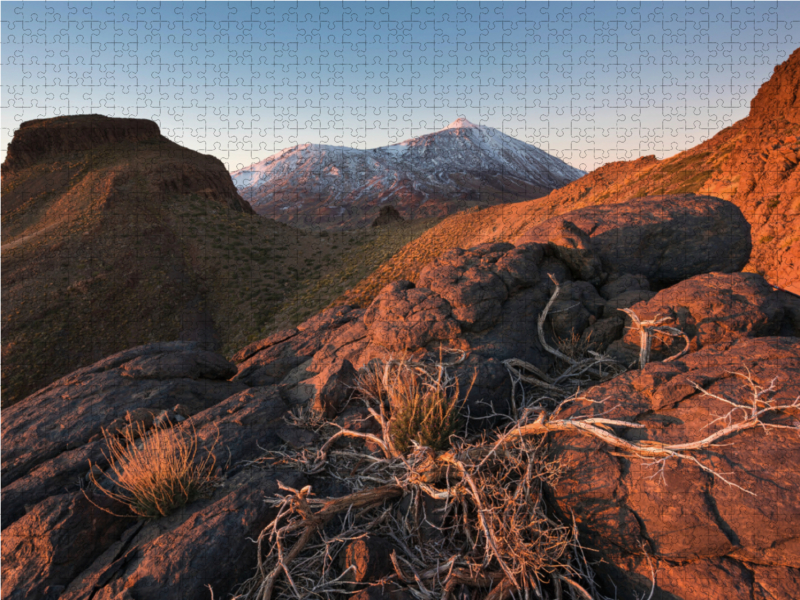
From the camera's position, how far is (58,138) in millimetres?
34625

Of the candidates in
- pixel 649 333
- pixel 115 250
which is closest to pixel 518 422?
pixel 649 333

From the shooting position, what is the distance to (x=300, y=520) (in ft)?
10.9

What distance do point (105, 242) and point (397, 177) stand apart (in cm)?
7968

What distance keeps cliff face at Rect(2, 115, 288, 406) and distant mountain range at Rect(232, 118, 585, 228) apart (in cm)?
3603

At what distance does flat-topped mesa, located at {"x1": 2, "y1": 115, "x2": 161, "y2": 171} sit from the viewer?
3425 cm

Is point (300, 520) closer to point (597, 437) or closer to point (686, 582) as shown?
point (597, 437)

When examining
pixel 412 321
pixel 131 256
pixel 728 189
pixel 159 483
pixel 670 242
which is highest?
pixel 728 189

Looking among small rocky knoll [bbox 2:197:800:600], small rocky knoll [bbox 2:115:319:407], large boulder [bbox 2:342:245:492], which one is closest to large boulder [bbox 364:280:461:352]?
small rocky knoll [bbox 2:197:800:600]

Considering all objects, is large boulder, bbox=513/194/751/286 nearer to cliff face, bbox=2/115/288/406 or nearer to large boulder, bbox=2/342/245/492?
large boulder, bbox=2/342/245/492

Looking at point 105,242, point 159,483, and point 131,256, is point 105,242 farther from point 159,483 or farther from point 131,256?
point 159,483

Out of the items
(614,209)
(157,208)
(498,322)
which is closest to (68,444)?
(498,322)

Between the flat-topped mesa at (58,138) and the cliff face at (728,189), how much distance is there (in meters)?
30.0

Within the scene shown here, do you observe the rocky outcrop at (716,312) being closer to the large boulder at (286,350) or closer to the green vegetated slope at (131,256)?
the large boulder at (286,350)

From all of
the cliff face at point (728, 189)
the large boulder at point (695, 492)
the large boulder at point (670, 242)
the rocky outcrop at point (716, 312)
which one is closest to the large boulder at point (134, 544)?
the large boulder at point (695, 492)
